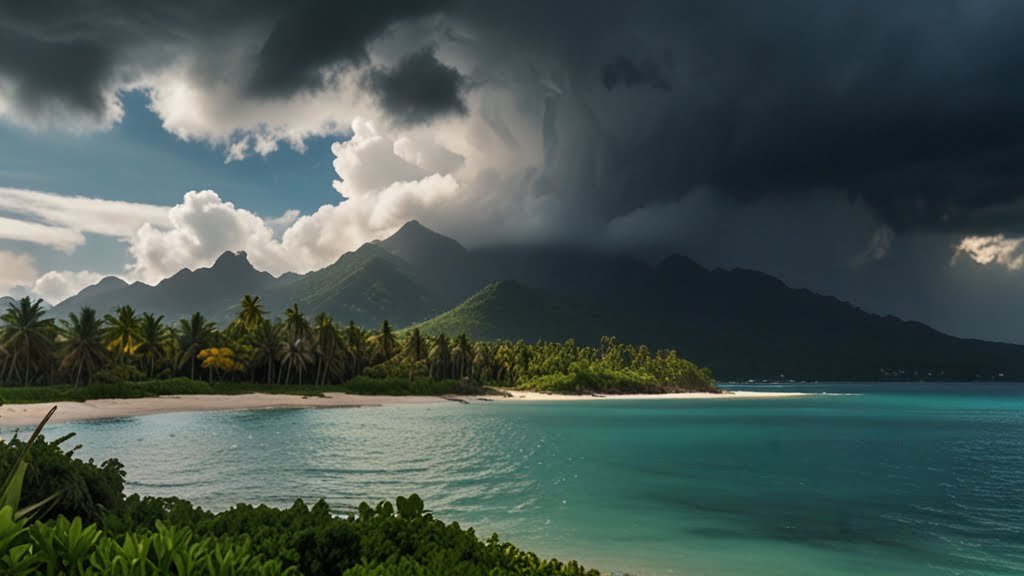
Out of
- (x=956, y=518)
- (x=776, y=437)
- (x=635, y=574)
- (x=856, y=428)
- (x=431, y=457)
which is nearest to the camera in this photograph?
(x=635, y=574)

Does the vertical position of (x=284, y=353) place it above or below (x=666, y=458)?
above

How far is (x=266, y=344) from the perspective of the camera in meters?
113

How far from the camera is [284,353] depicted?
111750mm

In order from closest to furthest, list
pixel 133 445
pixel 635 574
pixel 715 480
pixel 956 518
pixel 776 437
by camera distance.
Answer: pixel 635 574, pixel 956 518, pixel 715 480, pixel 133 445, pixel 776 437

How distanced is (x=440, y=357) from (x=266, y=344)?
149ft

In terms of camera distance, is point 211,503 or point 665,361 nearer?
point 211,503

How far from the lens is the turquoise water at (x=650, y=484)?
1983cm

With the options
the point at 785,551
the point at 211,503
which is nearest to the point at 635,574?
the point at 785,551

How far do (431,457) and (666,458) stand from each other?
1819 centimetres

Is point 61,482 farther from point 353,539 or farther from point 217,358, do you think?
point 217,358

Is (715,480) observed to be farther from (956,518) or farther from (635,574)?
(635,574)

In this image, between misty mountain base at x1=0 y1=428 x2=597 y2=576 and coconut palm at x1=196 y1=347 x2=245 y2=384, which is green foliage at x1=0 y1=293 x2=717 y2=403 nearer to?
coconut palm at x1=196 y1=347 x2=245 y2=384

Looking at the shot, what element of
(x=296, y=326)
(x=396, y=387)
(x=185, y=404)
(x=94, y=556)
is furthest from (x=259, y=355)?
(x=94, y=556)

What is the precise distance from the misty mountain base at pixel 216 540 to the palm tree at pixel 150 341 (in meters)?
97.4
